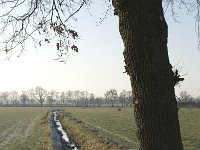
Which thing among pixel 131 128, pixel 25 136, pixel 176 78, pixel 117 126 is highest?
pixel 176 78

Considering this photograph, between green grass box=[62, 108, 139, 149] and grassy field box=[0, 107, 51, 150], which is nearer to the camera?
grassy field box=[0, 107, 51, 150]

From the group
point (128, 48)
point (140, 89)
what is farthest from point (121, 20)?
point (140, 89)

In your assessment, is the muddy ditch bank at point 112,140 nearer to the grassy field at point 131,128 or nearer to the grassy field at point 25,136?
the grassy field at point 131,128

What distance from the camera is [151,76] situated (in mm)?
3756

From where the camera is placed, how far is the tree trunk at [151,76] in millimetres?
3703

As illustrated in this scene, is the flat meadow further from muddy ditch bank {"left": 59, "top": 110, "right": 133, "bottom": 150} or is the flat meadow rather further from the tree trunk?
the tree trunk

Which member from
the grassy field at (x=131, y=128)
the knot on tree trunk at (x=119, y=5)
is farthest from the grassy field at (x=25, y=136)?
the knot on tree trunk at (x=119, y=5)

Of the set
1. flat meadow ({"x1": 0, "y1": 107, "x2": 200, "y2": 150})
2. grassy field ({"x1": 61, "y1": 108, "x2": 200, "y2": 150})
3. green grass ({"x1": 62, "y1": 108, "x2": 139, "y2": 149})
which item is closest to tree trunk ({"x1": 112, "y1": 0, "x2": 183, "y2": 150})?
flat meadow ({"x1": 0, "y1": 107, "x2": 200, "y2": 150})

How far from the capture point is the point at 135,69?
3.85m

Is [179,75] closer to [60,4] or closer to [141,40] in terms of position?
[141,40]

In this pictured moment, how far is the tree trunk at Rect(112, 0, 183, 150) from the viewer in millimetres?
3703

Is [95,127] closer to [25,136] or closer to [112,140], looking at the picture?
[25,136]

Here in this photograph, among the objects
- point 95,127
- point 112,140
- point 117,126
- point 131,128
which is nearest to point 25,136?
point 95,127

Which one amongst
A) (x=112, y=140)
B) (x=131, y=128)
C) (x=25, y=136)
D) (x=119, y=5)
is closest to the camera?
(x=119, y=5)
